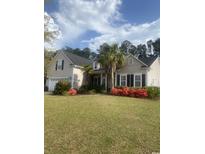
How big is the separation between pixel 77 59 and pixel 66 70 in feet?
0.59

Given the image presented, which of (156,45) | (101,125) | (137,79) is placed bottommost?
(101,125)

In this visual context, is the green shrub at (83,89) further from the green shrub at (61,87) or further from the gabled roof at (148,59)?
the gabled roof at (148,59)

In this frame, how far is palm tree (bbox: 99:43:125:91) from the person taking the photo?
1880mm

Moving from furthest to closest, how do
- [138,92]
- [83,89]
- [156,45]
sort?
[83,89]
[138,92]
[156,45]

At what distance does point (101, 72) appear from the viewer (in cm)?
203

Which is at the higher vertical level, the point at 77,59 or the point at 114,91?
the point at 77,59

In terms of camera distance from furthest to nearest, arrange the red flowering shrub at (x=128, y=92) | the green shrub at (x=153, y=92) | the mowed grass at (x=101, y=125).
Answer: the red flowering shrub at (x=128, y=92), the green shrub at (x=153, y=92), the mowed grass at (x=101, y=125)

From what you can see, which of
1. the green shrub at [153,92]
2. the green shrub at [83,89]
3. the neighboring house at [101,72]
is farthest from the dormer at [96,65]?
the green shrub at [153,92]

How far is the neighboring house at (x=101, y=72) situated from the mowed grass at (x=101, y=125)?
15 centimetres

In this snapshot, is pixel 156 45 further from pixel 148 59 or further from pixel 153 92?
pixel 153 92

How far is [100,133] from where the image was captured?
1.82 metres

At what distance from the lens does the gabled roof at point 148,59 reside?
1.85 m

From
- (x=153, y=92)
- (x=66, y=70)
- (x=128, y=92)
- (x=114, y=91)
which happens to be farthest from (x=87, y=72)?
(x=153, y=92)
